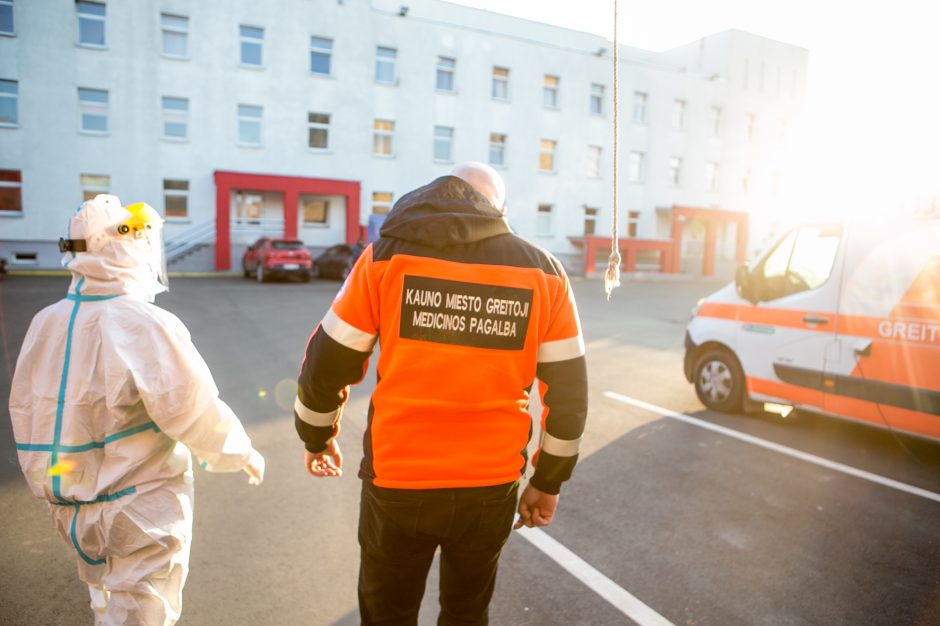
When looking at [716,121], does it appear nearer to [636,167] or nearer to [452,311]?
[636,167]

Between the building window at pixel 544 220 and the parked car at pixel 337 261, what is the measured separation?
11954 mm

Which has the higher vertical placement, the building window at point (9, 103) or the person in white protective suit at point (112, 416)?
the building window at point (9, 103)

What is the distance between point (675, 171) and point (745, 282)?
32.9m

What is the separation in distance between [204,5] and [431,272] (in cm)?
2916

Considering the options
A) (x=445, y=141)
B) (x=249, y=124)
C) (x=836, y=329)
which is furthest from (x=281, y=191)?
(x=836, y=329)

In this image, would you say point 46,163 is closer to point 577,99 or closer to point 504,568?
point 577,99

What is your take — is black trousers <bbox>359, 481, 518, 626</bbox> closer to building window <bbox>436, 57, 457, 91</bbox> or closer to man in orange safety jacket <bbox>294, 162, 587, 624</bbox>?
man in orange safety jacket <bbox>294, 162, 587, 624</bbox>

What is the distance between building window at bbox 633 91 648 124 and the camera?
3541cm

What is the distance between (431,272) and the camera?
198 centimetres


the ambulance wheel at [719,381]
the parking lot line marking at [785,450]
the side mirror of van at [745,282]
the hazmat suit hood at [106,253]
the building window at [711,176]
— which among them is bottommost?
the parking lot line marking at [785,450]

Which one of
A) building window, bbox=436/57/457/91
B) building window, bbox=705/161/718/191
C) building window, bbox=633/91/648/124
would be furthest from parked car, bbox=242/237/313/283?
building window, bbox=705/161/718/191

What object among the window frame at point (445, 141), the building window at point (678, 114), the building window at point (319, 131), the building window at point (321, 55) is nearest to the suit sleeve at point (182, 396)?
the building window at point (319, 131)

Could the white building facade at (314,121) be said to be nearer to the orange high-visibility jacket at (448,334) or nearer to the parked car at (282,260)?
the parked car at (282,260)

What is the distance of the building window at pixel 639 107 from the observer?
3541 centimetres
